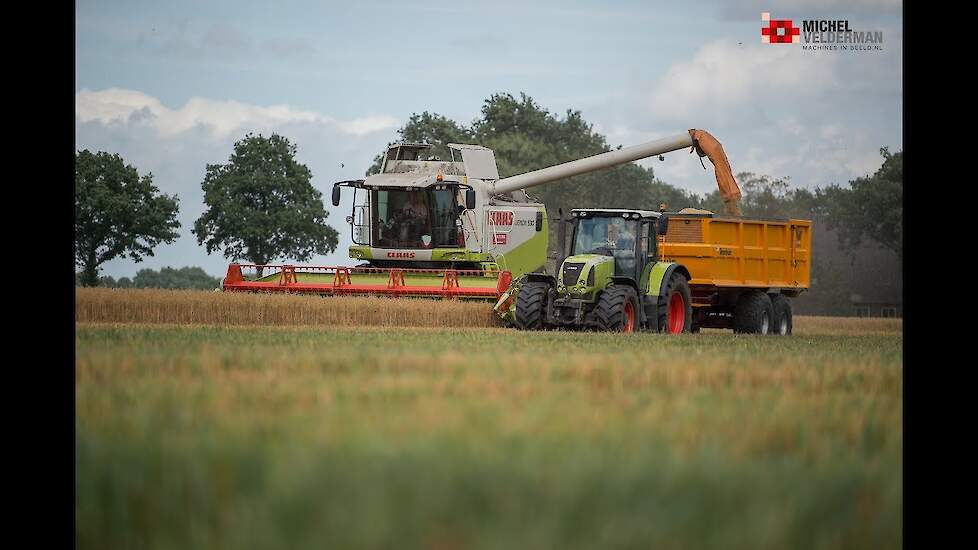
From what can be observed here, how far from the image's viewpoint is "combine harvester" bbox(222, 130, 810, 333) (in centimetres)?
2345

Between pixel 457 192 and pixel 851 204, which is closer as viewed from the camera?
pixel 457 192

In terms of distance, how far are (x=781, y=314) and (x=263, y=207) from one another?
112 feet

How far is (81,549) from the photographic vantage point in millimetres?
5996

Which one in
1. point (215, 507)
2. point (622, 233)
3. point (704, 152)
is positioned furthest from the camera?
point (704, 152)

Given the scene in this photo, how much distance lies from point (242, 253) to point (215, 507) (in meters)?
51.7

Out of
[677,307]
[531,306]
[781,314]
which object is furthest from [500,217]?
[531,306]

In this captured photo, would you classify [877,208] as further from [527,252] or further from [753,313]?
[753,313]

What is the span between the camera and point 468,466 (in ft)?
18.2

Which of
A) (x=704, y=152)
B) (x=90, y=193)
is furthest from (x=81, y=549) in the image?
(x=90, y=193)

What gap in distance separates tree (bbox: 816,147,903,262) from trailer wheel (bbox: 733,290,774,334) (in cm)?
3658

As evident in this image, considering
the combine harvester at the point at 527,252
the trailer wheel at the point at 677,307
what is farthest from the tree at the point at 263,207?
the trailer wheel at the point at 677,307
